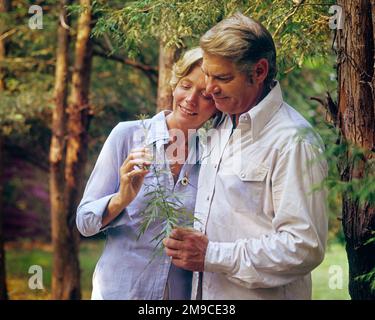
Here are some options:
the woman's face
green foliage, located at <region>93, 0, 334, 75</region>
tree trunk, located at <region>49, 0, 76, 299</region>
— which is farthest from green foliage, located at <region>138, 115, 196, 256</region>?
tree trunk, located at <region>49, 0, 76, 299</region>

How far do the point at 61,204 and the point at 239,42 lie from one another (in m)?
5.46

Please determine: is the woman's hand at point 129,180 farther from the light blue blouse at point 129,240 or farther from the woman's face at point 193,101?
the woman's face at point 193,101

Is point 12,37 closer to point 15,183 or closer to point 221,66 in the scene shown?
point 15,183

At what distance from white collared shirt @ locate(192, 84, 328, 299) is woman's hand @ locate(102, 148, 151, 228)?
0.88 ft

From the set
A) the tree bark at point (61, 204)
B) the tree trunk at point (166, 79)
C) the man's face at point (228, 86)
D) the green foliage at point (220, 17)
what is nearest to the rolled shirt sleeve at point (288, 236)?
the man's face at point (228, 86)

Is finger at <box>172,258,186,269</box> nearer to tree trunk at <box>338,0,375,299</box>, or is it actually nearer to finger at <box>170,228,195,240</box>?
finger at <box>170,228,195,240</box>

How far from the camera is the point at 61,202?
27.8ft

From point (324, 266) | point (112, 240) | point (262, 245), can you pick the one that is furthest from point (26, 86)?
point (262, 245)

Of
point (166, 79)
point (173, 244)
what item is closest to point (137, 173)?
point (173, 244)

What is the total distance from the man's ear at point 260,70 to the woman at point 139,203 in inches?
10.5

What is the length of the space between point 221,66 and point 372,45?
836mm

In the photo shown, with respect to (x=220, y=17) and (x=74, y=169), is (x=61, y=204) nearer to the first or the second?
(x=74, y=169)

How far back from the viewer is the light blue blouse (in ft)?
11.5

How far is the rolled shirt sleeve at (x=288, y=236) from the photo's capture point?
3104 millimetres
